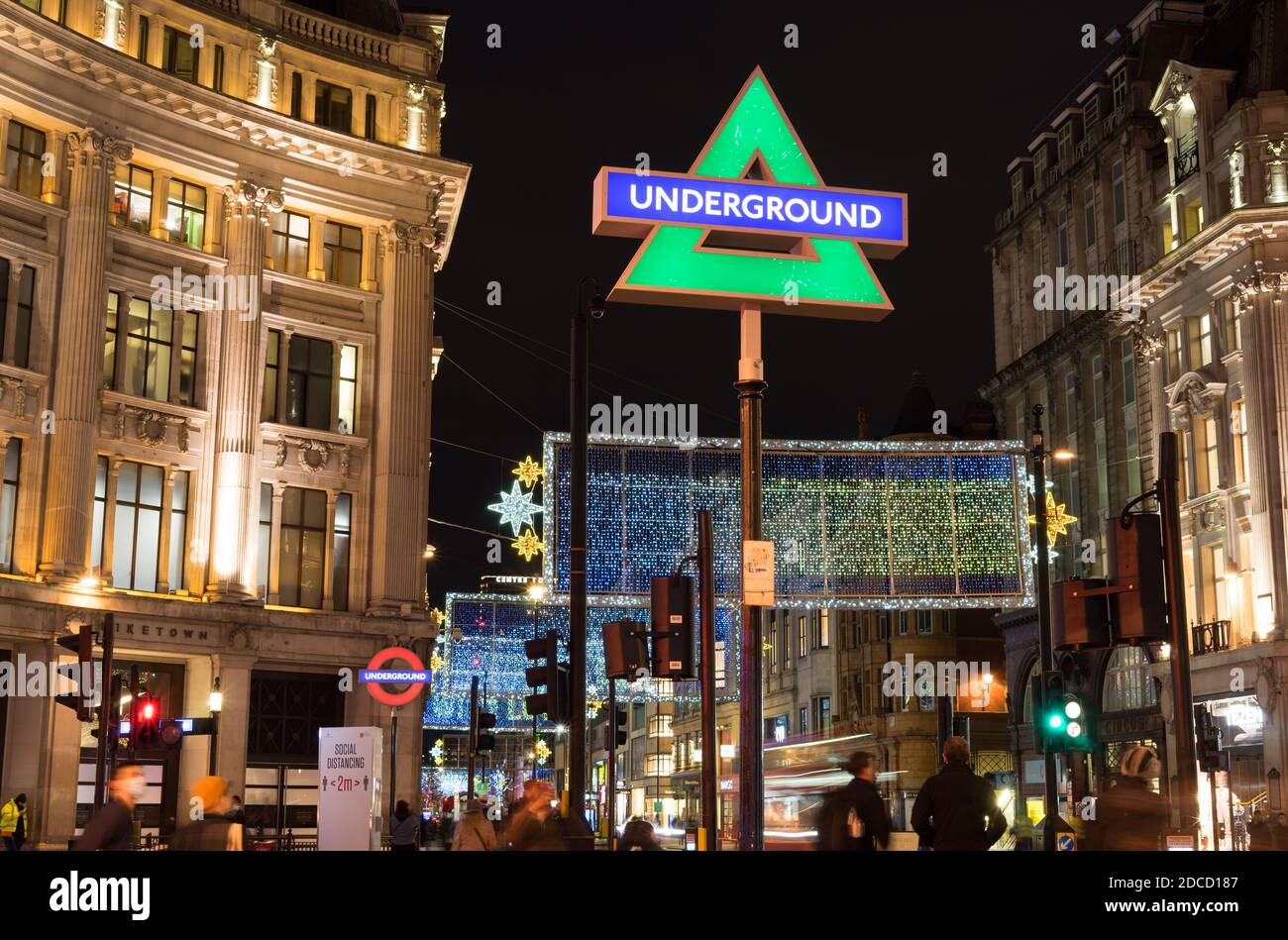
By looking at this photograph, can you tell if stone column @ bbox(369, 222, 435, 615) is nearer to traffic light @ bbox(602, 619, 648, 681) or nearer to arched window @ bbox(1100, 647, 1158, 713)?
traffic light @ bbox(602, 619, 648, 681)

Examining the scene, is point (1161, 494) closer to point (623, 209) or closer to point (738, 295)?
point (738, 295)

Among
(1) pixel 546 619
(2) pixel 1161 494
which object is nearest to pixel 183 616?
(1) pixel 546 619

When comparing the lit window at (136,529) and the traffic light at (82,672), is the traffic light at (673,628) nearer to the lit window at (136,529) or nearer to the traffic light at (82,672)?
the traffic light at (82,672)

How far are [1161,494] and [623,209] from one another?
18.9 feet

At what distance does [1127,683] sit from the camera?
170 feet

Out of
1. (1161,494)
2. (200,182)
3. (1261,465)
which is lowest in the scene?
(1161,494)

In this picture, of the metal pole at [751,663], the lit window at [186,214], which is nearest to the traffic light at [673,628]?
the metal pole at [751,663]

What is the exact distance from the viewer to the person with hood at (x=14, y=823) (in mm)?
28391

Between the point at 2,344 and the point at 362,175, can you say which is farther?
the point at 362,175

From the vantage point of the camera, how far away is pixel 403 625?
129ft

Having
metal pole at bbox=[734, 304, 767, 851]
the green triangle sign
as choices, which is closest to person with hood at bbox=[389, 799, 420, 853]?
metal pole at bbox=[734, 304, 767, 851]

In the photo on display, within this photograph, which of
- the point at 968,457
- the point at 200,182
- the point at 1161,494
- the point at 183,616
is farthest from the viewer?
the point at 200,182

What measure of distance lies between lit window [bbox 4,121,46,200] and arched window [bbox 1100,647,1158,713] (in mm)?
35707
